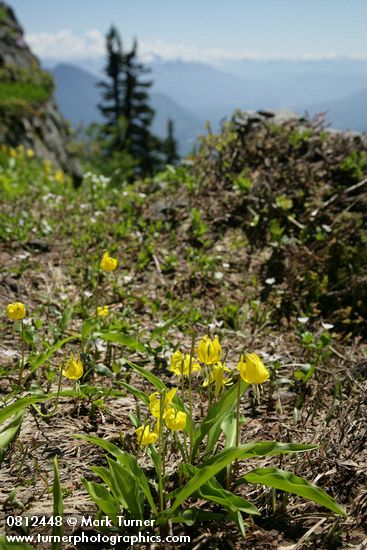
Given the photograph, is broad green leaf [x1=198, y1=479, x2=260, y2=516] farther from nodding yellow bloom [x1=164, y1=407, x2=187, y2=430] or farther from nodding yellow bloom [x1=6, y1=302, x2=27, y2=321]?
nodding yellow bloom [x1=6, y1=302, x2=27, y2=321]

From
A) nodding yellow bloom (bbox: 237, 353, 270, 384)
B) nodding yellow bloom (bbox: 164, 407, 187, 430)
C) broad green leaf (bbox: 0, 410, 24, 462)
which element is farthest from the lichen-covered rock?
nodding yellow bloom (bbox: 237, 353, 270, 384)

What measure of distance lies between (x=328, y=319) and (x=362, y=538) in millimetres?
2113

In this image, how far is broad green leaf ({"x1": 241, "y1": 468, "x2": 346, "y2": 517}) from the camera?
156cm

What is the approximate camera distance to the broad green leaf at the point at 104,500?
5.17 ft

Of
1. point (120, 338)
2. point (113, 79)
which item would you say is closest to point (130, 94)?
point (113, 79)

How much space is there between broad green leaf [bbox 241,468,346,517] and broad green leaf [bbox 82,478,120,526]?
49 cm

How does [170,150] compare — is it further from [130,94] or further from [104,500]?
[104,500]

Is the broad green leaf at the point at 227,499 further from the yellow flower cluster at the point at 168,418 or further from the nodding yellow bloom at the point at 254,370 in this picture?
the nodding yellow bloom at the point at 254,370

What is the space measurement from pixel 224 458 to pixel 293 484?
0.81 feet

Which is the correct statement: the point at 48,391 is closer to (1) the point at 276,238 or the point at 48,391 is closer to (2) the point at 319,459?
(2) the point at 319,459

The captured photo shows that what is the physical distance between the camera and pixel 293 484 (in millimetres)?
Result: 1591

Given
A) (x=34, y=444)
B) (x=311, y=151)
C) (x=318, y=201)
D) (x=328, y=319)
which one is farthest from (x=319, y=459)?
(x=311, y=151)

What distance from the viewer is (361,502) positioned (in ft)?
5.75

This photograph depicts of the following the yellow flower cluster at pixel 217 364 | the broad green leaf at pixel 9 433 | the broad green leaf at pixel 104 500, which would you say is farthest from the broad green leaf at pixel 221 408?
the broad green leaf at pixel 9 433
